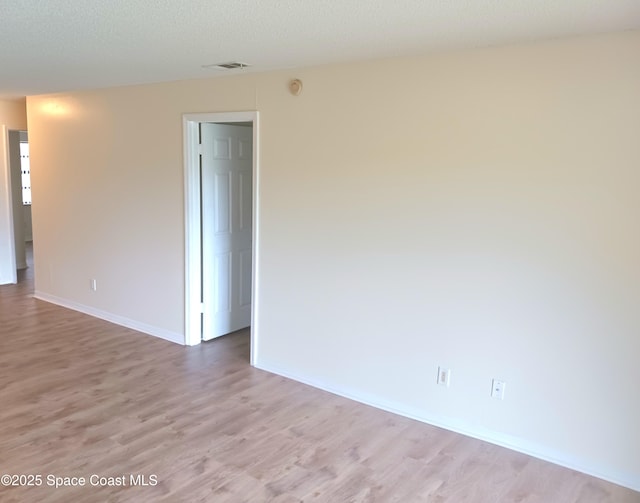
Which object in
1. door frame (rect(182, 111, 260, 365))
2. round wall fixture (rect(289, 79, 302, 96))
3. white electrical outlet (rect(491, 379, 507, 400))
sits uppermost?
round wall fixture (rect(289, 79, 302, 96))

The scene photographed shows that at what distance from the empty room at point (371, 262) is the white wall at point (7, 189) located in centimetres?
221

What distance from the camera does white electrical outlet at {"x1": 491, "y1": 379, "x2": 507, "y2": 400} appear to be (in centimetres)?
317

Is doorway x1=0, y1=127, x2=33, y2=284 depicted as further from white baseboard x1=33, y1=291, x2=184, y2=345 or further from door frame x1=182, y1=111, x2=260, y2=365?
door frame x1=182, y1=111, x2=260, y2=365

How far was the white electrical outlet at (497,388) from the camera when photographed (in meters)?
3.17

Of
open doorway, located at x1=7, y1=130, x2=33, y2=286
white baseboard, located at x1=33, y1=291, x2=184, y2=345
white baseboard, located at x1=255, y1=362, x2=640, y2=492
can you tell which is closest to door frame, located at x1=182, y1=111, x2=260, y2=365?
white baseboard, located at x1=33, y1=291, x2=184, y2=345

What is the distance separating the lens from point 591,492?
277 centimetres

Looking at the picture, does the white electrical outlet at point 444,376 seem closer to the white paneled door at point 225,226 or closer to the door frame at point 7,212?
the white paneled door at point 225,226

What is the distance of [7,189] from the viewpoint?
6.82 metres

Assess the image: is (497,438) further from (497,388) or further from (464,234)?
(464,234)

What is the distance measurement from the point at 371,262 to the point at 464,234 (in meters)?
0.69

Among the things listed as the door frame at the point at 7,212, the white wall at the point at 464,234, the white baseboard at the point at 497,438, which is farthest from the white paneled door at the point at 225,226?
the door frame at the point at 7,212

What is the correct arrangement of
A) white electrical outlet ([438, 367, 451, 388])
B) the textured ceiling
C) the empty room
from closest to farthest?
the textured ceiling < the empty room < white electrical outlet ([438, 367, 451, 388])

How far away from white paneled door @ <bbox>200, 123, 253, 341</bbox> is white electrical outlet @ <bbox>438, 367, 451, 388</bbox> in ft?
7.83

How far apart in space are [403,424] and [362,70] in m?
2.38
